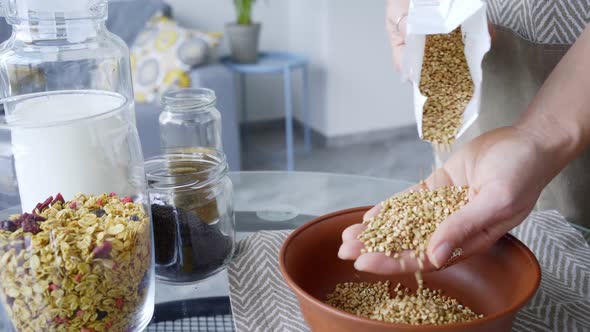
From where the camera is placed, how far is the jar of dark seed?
81 centimetres

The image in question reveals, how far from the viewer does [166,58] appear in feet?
9.32

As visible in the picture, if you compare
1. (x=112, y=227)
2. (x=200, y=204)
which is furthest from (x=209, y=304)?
(x=112, y=227)

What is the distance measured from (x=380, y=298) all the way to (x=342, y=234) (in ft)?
0.32

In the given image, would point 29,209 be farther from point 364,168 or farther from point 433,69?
point 364,168

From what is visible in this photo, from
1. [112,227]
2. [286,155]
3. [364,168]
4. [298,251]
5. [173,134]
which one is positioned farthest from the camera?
[286,155]

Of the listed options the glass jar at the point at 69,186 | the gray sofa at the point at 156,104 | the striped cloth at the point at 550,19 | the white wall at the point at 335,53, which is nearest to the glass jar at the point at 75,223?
the glass jar at the point at 69,186

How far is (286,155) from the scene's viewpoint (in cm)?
343

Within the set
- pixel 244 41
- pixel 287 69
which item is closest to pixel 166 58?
pixel 244 41

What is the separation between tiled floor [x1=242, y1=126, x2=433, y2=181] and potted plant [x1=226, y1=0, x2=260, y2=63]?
22.1 inches

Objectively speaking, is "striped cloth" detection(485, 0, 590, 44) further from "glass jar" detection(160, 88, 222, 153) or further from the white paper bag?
"glass jar" detection(160, 88, 222, 153)

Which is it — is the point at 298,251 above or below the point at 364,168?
above

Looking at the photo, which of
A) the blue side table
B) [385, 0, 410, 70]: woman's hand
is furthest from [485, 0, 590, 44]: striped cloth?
the blue side table

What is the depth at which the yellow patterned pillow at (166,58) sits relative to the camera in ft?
9.18

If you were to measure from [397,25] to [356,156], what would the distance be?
7.71 ft
